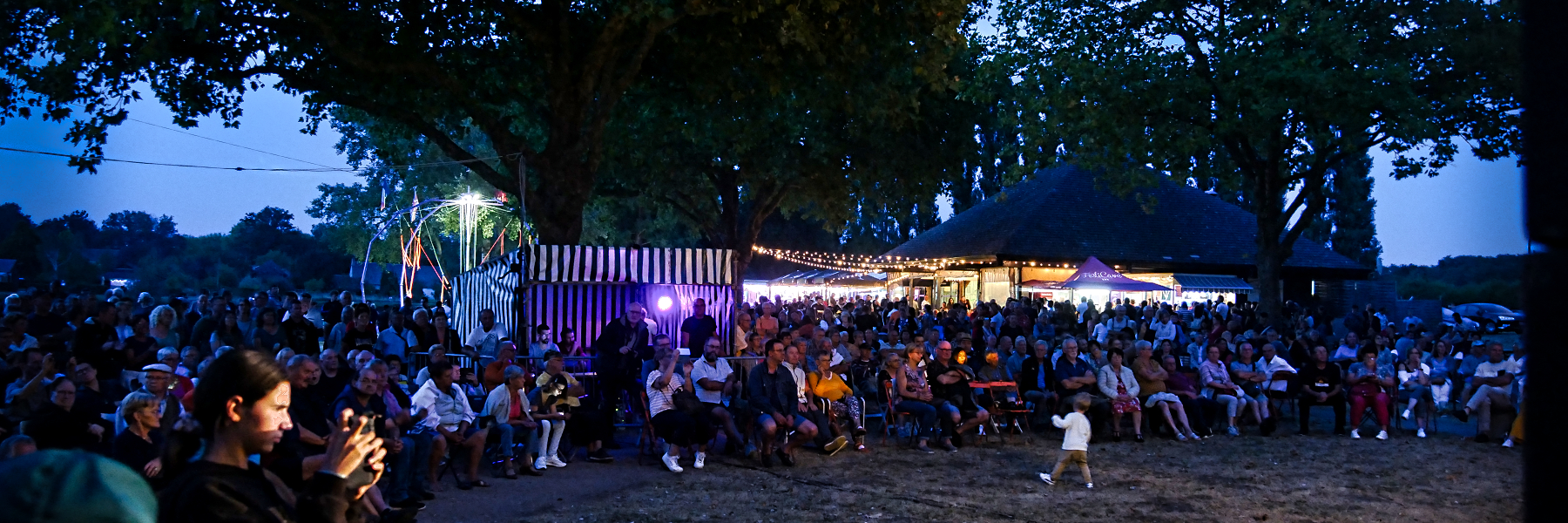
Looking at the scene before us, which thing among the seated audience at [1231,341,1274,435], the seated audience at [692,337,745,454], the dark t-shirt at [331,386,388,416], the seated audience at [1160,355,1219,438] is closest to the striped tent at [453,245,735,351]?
the seated audience at [692,337,745,454]

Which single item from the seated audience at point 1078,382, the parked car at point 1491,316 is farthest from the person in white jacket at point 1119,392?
the parked car at point 1491,316

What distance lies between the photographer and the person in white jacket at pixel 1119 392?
12.5 meters

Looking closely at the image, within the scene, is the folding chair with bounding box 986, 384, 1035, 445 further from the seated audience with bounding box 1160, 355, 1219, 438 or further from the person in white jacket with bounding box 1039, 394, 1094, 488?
the person in white jacket with bounding box 1039, 394, 1094, 488

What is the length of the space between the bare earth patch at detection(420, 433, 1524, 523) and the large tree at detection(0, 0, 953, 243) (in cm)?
585

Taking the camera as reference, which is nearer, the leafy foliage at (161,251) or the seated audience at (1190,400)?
the seated audience at (1190,400)

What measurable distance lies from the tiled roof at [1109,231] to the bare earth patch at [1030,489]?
1913cm

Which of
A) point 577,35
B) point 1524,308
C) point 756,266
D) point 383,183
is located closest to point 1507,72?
point 577,35

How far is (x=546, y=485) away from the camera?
9.23 m

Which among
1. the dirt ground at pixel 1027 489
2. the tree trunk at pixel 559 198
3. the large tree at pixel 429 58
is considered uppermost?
the large tree at pixel 429 58

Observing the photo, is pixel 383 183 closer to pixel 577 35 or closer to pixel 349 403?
pixel 577 35

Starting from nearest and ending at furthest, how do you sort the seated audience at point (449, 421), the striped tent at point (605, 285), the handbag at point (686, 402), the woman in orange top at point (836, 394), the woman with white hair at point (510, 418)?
1. the seated audience at point (449, 421)
2. the woman with white hair at point (510, 418)
3. the handbag at point (686, 402)
4. the woman in orange top at point (836, 394)
5. the striped tent at point (605, 285)

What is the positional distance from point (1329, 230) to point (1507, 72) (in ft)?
142

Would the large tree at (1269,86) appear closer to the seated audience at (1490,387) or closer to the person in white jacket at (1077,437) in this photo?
the seated audience at (1490,387)

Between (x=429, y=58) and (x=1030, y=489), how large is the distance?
35.3ft
